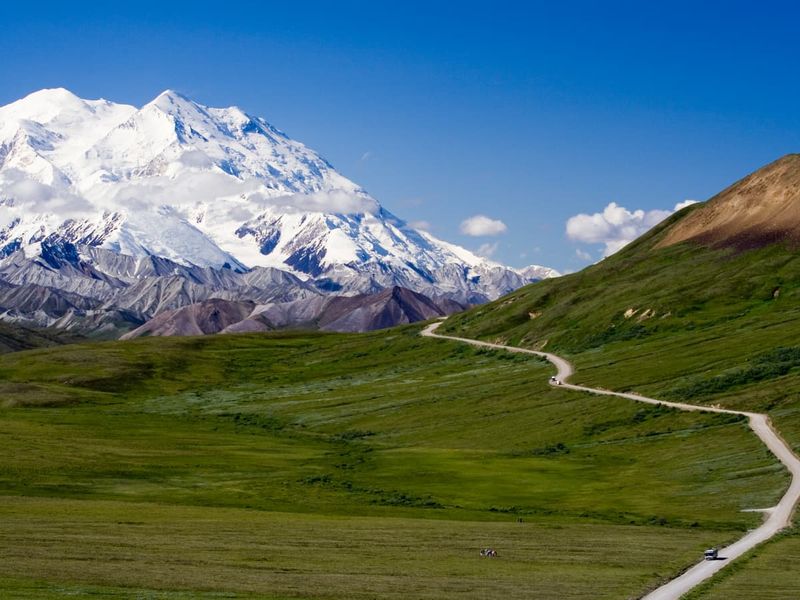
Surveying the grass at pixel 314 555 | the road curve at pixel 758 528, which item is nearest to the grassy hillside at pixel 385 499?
the grass at pixel 314 555

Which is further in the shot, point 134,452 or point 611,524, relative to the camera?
point 134,452

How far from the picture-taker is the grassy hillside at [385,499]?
59781 mm

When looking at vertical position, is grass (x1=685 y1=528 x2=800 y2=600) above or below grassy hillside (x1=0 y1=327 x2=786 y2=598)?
below

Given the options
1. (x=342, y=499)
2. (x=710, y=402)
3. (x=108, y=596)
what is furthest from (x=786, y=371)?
(x=108, y=596)

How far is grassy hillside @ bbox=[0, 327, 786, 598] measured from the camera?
59781mm

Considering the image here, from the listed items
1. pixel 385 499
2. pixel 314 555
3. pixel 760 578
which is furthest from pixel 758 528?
pixel 385 499

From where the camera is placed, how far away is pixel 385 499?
11238 cm

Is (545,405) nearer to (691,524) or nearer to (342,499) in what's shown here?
(342,499)

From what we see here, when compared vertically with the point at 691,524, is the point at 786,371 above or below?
above

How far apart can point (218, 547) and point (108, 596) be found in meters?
19.1

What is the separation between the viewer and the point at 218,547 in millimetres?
69125

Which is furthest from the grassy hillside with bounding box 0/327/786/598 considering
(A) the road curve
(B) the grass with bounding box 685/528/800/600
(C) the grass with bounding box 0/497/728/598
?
(B) the grass with bounding box 685/528/800/600

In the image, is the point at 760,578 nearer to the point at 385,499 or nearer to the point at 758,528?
the point at 758,528

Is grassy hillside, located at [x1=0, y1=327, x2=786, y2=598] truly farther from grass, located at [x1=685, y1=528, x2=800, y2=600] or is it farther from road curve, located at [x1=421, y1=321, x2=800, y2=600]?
grass, located at [x1=685, y1=528, x2=800, y2=600]
